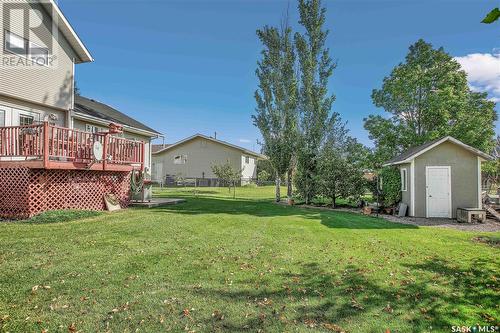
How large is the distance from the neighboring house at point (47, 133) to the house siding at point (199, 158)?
18903 millimetres

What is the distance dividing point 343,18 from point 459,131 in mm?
10603

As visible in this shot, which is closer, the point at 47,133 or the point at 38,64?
the point at 47,133

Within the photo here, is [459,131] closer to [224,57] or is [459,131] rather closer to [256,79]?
[256,79]

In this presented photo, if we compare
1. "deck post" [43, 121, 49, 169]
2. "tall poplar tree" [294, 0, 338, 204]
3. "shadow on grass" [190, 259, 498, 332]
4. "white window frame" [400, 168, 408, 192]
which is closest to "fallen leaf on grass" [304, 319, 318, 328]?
"shadow on grass" [190, 259, 498, 332]

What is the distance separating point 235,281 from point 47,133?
807 centimetres

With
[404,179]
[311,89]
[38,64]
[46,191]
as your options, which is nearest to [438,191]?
[404,179]

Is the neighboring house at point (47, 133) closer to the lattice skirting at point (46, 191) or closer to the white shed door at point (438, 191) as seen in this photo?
the lattice skirting at point (46, 191)

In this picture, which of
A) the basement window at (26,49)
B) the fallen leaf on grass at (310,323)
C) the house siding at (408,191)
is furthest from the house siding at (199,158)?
the fallen leaf on grass at (310,323)

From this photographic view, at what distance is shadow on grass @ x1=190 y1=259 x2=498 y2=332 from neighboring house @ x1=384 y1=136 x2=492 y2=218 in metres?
8.78

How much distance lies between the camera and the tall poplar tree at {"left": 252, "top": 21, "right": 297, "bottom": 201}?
18797mm

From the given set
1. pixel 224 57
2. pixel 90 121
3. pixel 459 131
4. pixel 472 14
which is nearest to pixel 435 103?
pixel 459 131

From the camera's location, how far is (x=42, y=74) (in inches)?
481

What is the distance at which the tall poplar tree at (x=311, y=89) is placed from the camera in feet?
59.1

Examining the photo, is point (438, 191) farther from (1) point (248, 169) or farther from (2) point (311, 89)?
(1) point (248, 169)
